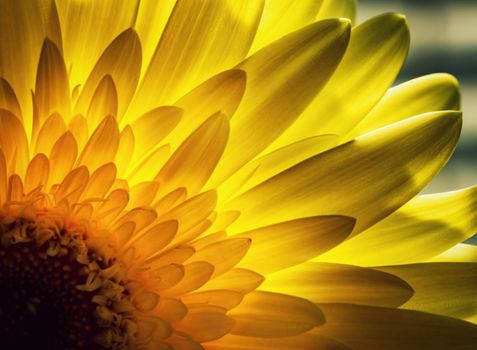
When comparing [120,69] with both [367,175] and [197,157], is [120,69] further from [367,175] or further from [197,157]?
[367,175]

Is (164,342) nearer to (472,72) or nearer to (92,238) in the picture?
(92,238)

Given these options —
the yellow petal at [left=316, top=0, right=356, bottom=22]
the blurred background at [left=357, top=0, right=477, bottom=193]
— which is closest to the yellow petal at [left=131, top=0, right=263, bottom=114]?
the yellow petal at [left=316, top=0, right=356, bottom=22]

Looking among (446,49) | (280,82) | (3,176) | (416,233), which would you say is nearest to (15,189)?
(3,176)

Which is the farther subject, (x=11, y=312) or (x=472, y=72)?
(x=472, y=72)

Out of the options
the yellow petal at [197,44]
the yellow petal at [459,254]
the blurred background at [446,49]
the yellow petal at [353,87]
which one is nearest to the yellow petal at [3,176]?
the yellow petal at [197,44]

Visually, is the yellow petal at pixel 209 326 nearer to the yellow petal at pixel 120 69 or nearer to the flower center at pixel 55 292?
the flower center at pixel 55 292

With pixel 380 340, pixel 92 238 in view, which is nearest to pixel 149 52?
pixel 92 238
